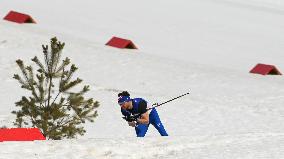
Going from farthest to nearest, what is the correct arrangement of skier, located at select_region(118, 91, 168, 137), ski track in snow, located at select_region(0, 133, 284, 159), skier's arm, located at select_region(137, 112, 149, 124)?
skier's arm, located at select_region(137, 112, 149, 124) → skier, located at select_region(118, 91, 168, 137) → ski track in snow, located at select_region(0, 133, 284, 159)

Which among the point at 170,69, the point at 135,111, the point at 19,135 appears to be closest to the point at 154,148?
the point at 135,111

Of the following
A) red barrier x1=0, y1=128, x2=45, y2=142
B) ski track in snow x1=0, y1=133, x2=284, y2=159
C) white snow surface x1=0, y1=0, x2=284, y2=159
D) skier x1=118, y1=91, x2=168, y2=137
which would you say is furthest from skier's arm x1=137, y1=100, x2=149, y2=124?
red barrier x1=0, y1=128, x2=45, y2=142

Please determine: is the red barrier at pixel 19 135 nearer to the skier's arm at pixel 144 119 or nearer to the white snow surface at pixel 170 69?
the white snow surface at pixel 170 69

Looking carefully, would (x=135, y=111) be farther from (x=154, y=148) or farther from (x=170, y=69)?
(x=170, y=69)

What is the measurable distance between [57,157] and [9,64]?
12.0 metres

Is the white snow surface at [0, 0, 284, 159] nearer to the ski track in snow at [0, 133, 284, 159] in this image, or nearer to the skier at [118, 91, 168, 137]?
the ski track in snow at [0, 133, 284, 159]

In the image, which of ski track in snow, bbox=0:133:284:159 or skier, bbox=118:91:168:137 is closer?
ski track in snow, bbox=0:133:284:159

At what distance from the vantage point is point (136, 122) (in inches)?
395

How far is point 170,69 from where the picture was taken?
66.9 ft

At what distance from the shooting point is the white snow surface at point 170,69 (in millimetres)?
8383

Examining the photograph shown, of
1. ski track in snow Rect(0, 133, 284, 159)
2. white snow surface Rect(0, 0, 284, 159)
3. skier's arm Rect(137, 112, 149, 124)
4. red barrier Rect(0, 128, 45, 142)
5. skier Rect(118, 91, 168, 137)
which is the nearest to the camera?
ski track in snow Rect(0, 133, 284, 159)

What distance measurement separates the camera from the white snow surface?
8383 mm

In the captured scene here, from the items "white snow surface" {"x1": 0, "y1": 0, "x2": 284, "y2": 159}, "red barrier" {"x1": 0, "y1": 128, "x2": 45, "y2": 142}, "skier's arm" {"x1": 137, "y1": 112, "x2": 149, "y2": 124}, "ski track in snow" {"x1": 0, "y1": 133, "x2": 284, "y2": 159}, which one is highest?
"ski track in snow" {"x1": 0, "y1": 133, "x2": 284, "y2": 159}

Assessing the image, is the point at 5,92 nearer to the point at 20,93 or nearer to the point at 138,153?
the point at 20,93
